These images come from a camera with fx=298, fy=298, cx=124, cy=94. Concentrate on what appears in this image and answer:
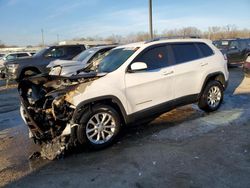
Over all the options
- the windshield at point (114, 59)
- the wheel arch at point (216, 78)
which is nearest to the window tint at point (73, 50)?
the windshield at point (114, 59)

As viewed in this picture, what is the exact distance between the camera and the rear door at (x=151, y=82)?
5.42m

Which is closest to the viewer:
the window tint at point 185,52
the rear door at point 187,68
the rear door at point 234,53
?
the rear door at point 187,68

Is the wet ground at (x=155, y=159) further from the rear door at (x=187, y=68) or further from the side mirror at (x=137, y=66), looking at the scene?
the side mirror at (x=137, y=66)

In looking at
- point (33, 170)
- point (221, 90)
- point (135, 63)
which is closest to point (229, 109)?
point (221, 90)

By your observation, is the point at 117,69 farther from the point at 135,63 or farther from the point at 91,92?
the point at 91,92

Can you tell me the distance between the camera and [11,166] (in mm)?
4660

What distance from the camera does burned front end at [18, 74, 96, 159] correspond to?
15.8 ft

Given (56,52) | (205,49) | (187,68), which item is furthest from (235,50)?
(187,68)

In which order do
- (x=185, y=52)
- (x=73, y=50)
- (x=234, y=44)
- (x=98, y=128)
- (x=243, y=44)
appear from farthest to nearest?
(x=243, y=44), (x=234, y=44), (x=73, y=50), (x=185, y=52), (x=98, y=128)

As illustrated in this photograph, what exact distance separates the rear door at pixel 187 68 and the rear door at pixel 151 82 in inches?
9.0

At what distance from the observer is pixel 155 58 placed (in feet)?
19.5

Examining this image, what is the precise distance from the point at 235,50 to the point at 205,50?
1078cm

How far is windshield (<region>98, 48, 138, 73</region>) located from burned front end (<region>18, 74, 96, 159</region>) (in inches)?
20.5

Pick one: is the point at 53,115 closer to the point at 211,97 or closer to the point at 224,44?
the point at 211,97
